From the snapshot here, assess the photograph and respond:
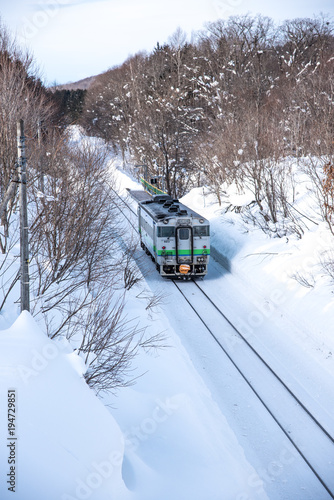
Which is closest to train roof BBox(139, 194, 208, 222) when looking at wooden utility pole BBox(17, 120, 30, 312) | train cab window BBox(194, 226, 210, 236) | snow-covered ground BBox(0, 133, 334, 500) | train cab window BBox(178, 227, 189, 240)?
train cab window BBox(194, 226, 210, 236)

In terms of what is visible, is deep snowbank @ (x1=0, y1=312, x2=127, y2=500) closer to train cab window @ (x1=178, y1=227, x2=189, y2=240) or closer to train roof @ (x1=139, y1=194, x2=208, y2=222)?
train cab window @ (x1=178, y1=227, x2=189, y2=240)

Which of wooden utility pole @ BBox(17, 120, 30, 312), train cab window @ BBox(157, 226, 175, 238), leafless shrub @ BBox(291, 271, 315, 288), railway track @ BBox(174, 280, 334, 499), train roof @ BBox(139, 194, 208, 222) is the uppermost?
wooden utility pole @ BBox(17, 120, 30, 312)

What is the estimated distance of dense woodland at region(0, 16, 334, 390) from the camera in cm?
1307

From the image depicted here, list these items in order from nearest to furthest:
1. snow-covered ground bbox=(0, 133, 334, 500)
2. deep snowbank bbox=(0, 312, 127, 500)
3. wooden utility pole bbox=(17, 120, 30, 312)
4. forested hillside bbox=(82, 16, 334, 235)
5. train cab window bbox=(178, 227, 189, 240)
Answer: deep snowbank bbox=(0, 312, 127, 500), snow-covered ground bbox=(0, 133, 334, 500), wooden utility pole bbox=(17, 120, 30, 312), train cab window bbox=(178, 227, 189, 240), forested hillside bbox=(82, 16, 334, 235)

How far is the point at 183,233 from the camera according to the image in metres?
19.5

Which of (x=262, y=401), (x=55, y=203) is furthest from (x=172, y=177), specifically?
(x=262, y=401)

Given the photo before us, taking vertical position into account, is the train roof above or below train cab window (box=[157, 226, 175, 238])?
above

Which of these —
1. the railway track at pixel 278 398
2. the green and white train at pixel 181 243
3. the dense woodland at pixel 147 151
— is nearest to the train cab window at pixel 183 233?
the green and white train at pixel 181 243

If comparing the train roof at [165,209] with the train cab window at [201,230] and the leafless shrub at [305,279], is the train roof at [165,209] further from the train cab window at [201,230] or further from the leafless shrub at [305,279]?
the leafless shrub at [305,279]

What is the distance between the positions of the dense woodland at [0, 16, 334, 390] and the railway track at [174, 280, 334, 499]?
2.83 metres

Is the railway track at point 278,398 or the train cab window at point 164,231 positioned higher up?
the train cab window at point 164,231

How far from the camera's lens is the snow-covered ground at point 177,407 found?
6.50 meters

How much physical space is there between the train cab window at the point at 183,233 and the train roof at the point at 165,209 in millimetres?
556

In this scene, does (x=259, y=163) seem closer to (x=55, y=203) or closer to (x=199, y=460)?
(x=55, y=203)
